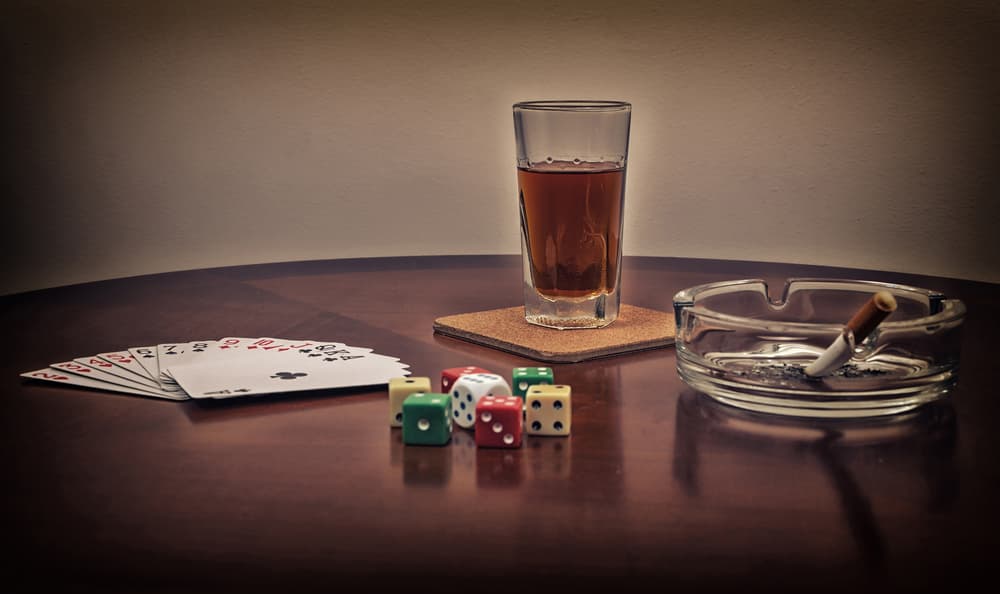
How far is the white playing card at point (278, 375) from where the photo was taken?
3.61 feet

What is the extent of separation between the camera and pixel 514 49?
260 cm

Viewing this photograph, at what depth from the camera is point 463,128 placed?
264 centimetres

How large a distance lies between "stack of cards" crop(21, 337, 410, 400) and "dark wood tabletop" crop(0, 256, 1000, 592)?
22mm

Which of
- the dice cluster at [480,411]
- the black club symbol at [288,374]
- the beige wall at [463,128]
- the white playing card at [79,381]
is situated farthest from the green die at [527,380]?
the beige wall at [463,128]

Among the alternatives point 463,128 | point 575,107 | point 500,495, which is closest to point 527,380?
point 500,495

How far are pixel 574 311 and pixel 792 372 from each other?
0.42 meters

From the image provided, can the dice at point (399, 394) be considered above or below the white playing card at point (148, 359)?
above

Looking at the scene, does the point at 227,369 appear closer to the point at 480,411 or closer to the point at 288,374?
the point at 288,374

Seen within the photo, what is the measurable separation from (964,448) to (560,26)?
74.4 inches

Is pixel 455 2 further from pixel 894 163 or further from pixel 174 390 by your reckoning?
pixel 174 390

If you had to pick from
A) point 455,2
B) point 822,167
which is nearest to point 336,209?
point 455,2

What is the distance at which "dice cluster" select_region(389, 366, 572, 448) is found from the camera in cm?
92

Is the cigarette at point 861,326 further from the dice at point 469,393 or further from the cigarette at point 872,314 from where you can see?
the dice at point 469,393

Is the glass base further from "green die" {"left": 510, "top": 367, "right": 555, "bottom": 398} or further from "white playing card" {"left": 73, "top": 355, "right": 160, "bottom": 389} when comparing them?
"white playing card" {"left": 73, "top": 355, "right": 160, "bottom": 389}
